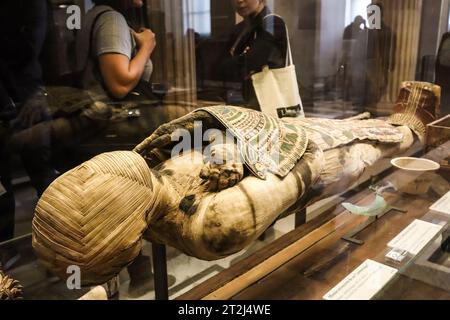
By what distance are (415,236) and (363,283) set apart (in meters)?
0.34

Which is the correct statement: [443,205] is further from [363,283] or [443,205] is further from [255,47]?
[255,47]

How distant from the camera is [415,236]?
1308mm

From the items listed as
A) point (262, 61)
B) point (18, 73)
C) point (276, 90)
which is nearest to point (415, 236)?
point (276, 90)

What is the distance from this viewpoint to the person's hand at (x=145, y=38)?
1.41 m

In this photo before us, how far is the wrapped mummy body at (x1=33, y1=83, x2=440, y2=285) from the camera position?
0.73 m

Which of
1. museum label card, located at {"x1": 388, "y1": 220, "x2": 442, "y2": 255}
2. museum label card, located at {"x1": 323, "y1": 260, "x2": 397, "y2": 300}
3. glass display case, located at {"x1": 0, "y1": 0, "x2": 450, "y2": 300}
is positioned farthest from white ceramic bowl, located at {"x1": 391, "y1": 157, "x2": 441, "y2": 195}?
museum label card, located at {"x1": 323, "y1": 260, "x2": 397, "y2": 300}

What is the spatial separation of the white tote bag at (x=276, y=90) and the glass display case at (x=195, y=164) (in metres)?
0.01

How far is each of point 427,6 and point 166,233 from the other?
221cm

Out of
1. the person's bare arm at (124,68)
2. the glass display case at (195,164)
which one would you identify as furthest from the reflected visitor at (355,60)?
the person's bare arm at (124,68)

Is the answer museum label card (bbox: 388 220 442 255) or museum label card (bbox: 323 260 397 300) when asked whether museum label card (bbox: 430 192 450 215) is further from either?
museum label card (bbox: 323 260 397 300)

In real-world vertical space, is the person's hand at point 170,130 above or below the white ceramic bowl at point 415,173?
above

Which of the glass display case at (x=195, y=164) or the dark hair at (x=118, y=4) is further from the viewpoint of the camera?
the dark hair at (x=118, y=4)

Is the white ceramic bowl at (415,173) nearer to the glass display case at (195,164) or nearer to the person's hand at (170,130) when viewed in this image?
the glass display case at (195,164)
